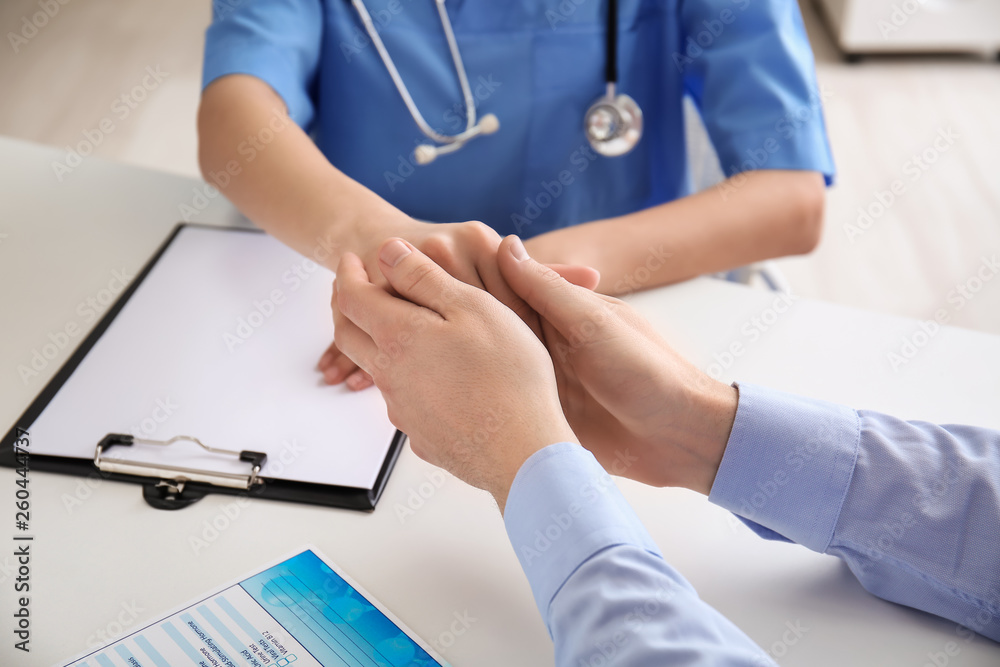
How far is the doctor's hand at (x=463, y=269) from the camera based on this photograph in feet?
2.58

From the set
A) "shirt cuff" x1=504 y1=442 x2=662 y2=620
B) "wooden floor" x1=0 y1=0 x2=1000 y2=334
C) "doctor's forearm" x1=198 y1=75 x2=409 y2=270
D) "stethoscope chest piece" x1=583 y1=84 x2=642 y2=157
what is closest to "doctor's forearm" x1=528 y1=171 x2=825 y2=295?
"stethoscope chest piece" x1=583 y1=84 x2=642 y2=157

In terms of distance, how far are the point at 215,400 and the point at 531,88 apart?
24.0 inches

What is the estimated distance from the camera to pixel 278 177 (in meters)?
0.96

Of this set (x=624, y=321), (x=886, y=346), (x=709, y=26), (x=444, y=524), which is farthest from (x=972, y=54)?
(x=444, y=524)

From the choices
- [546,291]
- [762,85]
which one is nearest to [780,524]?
[546,291]

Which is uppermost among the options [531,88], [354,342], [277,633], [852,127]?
[531,88]

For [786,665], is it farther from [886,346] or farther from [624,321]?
[886,346]

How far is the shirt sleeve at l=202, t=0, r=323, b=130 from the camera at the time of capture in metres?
1.04

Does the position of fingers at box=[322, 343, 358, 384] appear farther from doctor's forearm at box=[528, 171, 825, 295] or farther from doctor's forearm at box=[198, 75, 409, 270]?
doctor's forearm at box=[528, 171, 825, 295]

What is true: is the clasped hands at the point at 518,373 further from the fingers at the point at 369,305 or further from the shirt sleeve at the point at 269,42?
the shirt sleeve at the point at 269,42

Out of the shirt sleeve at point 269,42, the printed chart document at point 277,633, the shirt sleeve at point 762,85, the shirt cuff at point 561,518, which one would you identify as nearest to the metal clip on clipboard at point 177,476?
the printed chart document at point 277,633

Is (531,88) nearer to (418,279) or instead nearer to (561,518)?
(418,279)

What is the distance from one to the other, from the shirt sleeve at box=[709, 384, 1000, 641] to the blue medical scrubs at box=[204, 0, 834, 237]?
49cm

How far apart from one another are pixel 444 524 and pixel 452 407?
124 millimetres
